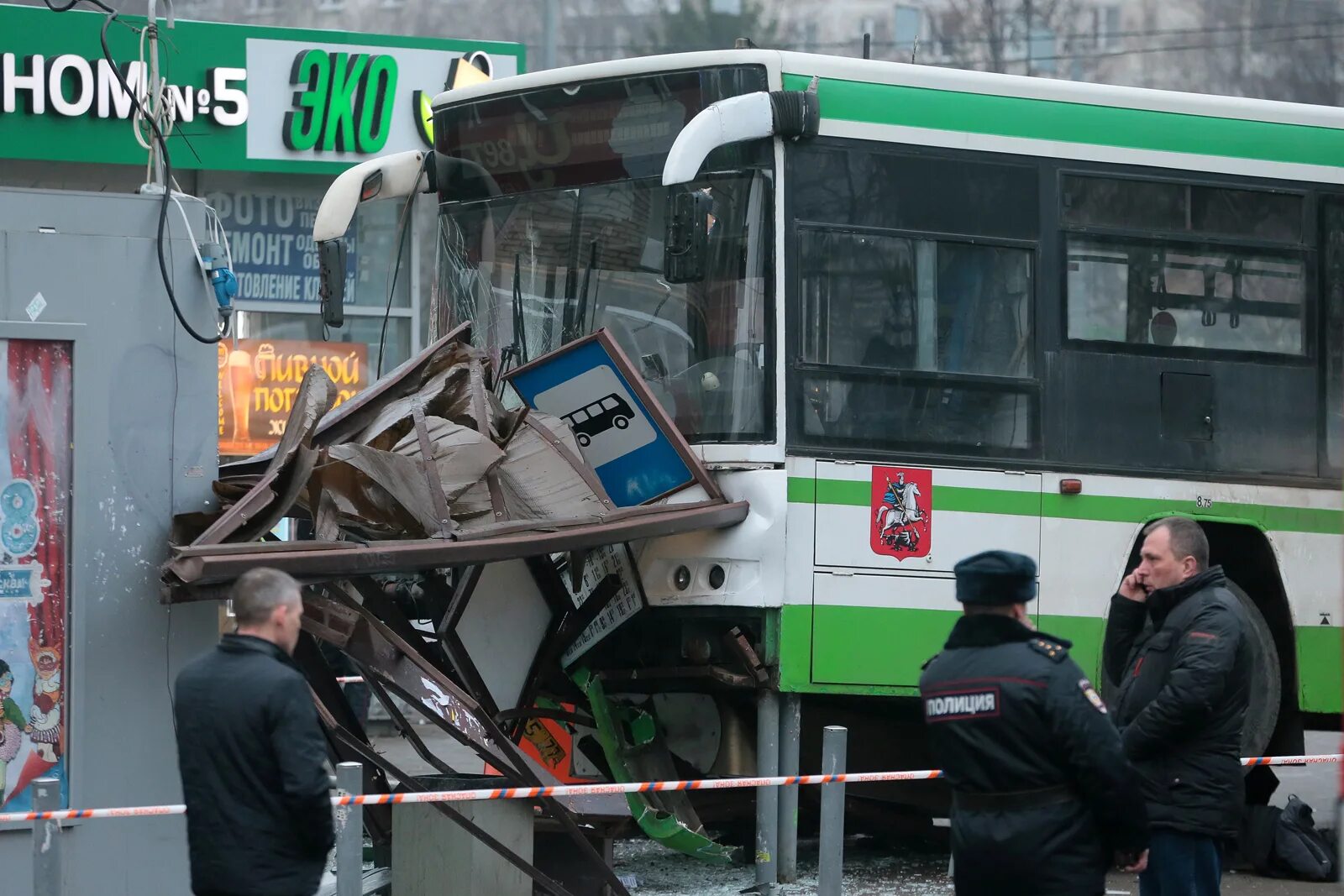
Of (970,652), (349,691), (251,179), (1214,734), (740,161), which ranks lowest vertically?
(349,691)

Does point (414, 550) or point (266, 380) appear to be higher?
point (266, 380)

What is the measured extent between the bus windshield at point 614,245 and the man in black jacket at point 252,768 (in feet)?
13.0

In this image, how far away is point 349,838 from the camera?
663cm

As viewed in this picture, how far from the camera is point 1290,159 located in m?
9.91

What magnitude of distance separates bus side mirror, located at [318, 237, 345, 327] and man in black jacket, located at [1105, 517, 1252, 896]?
465 centimetres

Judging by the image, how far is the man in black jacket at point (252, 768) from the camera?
199 inches

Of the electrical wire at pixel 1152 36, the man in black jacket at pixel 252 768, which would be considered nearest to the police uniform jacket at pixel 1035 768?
the man in black jacket at pixel 252 768

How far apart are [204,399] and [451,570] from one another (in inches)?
55.7

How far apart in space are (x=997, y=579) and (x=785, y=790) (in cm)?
395

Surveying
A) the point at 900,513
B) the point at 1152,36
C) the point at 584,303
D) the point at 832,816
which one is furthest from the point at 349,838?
the point at 1152,36

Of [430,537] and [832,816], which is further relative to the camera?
[430,537]

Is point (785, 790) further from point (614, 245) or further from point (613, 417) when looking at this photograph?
point (614, 245)

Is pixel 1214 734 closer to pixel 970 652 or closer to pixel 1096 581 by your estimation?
pixel 970 652

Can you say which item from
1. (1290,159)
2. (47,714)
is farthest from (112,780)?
(1290,159)
